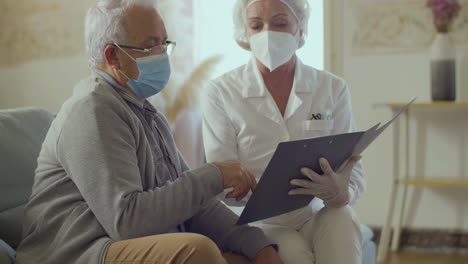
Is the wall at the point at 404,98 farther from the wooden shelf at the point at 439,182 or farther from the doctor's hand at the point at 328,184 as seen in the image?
the doctor's hand at the point at 328,184

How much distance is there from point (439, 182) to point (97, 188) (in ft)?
8.00

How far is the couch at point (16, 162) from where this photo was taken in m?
1.59

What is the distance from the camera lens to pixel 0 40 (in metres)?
4.51

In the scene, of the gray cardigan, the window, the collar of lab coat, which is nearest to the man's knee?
the gray cardigan

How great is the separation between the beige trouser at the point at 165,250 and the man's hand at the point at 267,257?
0.27 metres

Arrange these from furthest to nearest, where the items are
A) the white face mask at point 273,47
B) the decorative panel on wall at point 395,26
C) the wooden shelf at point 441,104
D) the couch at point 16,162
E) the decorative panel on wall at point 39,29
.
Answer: the decorative panel on wall at point 39,29
the decorative panel on wall at point 395,26
the wooden shelf at point 441,104
the white face mask at point 273,47
the couch at point 16,162

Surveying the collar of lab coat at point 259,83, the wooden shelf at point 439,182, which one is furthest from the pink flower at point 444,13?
the collar of lab coat at point 259,83

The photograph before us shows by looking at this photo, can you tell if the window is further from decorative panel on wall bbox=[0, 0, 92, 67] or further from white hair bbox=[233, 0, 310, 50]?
white hair bbox=[233, 0, 310, 50]

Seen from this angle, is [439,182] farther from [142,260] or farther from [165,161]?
[142,260]

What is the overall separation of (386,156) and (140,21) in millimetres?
2452

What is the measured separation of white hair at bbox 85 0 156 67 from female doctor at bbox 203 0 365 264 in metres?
0.55

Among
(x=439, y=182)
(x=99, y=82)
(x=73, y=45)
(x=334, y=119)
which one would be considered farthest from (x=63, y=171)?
(x=73, y=45)

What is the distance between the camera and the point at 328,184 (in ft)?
5.06

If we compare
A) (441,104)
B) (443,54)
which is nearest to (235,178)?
(441,104)
